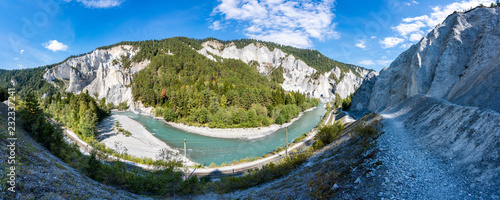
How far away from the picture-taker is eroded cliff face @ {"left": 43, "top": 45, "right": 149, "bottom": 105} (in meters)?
101

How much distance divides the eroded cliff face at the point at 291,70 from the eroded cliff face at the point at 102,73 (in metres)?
50.3

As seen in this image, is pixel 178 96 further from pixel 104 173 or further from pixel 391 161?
pixel 391 161

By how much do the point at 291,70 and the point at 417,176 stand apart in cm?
14460

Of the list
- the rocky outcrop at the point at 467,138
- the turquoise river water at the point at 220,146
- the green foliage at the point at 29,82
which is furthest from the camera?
the green foliage at the point at 29,82

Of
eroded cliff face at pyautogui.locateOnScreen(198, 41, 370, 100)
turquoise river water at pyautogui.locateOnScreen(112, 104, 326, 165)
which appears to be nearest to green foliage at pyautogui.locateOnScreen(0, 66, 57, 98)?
eroded cliff face at pyautogui.locateOnScreen(198, 41, 370, 100)

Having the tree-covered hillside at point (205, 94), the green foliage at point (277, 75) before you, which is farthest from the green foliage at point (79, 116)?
the green foliage at point (277, 75)

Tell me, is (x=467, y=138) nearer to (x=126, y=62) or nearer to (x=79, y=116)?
(x=79, y=116)

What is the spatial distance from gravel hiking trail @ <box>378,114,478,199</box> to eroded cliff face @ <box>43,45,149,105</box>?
102250 mm

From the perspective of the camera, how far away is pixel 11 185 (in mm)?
5055

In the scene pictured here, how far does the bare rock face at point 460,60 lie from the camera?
11364mm

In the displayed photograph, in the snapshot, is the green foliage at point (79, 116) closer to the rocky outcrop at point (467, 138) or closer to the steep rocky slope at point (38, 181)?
the steep rocky slope at point (38, 181)

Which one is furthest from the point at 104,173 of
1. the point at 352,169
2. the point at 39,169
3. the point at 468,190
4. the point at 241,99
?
the point at 241,99

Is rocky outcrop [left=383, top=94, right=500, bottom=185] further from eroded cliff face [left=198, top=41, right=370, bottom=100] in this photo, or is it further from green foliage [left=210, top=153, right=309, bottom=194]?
eroded cliff face [left=198, top=41, right=370, bottom=100]

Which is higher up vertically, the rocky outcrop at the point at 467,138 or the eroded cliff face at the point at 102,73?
the eroded cliff face at the point at 102,73
